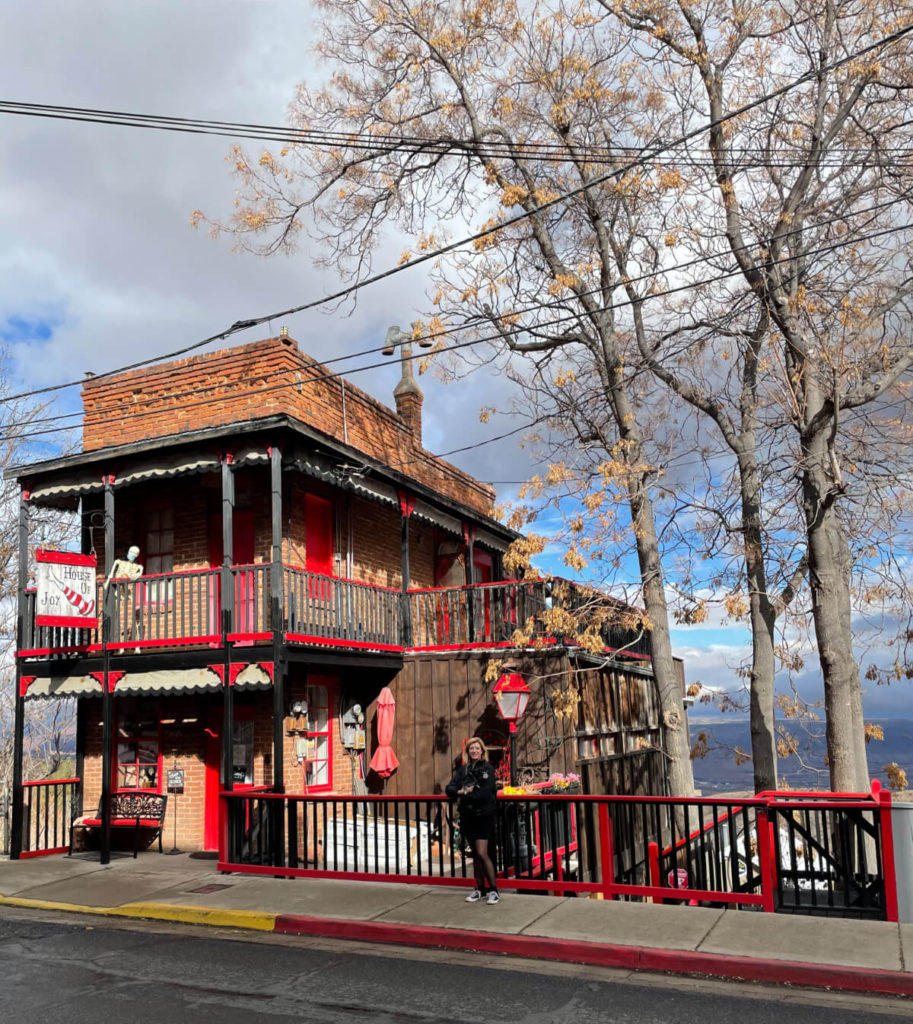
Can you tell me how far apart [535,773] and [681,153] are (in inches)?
413

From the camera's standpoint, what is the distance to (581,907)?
→ 9461mm

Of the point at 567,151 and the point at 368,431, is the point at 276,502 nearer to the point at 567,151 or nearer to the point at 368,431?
the point at 368,431

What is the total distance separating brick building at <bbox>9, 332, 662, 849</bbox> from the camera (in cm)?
1412

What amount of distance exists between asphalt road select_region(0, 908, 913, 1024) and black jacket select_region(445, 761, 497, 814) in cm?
152

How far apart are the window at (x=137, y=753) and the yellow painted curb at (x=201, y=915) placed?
553 centimetres

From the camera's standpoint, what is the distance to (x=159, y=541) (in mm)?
16938

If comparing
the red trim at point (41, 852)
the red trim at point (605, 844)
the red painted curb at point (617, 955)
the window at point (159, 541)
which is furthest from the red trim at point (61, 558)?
the red trim at point (605, 844)

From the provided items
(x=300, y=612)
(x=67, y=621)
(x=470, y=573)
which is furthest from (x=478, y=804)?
(x=470, y=573)

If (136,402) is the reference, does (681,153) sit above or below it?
above

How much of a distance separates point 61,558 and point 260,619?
3.00 meters

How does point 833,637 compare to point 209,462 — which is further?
point 209,462

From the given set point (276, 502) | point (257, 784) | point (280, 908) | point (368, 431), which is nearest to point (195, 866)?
point (257, 784)

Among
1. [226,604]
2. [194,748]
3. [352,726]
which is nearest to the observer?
[226,604]

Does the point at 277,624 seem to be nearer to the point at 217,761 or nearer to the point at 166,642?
the point at 166,642
